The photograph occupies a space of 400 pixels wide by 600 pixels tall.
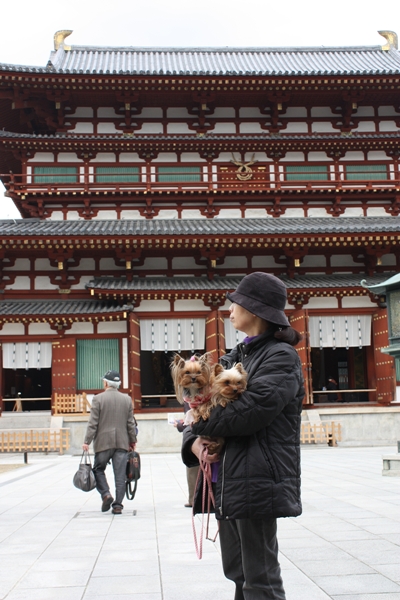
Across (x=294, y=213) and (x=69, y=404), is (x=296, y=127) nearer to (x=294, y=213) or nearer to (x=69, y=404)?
(x=294, y=213)

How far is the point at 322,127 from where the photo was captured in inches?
875

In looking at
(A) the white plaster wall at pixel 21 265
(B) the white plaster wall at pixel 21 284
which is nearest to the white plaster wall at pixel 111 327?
(B) the white plaster wall at pixel 21 284

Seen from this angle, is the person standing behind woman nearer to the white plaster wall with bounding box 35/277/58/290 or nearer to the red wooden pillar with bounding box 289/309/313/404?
the red wooden pillar with bounding box 289/309/313/404

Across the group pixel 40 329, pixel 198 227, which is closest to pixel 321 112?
pixel 198 227

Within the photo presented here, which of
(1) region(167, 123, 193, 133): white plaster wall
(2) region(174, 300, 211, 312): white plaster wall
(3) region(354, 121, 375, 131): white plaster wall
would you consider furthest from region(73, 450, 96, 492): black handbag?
(3) region(354, 121, 375, 131): white plaster wall

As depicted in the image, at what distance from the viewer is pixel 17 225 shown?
64.2 feet

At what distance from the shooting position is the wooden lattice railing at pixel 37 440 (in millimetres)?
16719

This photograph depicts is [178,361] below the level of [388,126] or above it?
below

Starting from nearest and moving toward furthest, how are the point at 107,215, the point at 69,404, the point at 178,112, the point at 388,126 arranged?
the point at 69,404 → the point at 107,215 → the point at 178,112 → the point at 388,126

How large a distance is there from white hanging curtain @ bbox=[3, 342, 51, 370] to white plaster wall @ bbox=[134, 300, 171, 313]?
3.03 m

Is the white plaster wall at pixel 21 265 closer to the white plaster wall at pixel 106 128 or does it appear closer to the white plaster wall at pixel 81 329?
the white plaster wall at pixel 81 329

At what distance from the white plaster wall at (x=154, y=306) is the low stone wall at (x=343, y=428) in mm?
3242

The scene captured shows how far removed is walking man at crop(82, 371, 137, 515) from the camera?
771 cm

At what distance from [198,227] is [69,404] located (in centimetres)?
656
